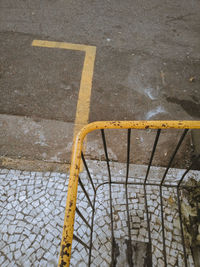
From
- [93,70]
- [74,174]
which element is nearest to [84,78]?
[93,70]

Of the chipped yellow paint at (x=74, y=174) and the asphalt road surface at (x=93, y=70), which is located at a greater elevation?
the asphalt road surface at (x=93, y=70)

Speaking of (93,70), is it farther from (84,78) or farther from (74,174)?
(74,174)

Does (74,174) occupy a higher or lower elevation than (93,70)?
lower

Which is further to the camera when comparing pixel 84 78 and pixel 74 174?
pixel 84 78

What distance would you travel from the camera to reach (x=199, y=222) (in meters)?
Result: 2.28

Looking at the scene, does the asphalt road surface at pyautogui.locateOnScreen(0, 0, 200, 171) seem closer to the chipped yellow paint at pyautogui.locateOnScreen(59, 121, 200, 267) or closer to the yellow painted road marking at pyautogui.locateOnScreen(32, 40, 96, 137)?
the yellow painted road marking at pyautogui.locateOnScreen(32, 40, 96, 137)

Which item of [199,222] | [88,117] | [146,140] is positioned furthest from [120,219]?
[88,117]

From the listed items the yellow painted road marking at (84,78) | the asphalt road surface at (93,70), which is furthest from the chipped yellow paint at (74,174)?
the yellow painted road marking at (84,78)

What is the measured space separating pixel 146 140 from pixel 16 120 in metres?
2.16

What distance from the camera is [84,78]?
402 centimetres

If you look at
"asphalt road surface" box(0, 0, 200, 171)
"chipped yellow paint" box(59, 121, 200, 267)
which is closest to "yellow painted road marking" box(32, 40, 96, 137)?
"asphalt road surface" box(0, 0, 200, 171)

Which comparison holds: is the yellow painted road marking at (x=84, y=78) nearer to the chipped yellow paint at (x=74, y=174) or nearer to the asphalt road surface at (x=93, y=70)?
the asphalt road surface at (x=93, y=70)

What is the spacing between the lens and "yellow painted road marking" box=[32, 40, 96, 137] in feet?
11.4

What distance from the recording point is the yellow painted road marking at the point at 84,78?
347 centimetres
